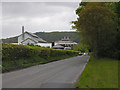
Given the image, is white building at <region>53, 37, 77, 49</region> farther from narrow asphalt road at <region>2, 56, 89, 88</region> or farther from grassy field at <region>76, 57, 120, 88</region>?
grassy field at <region>76, 57, 120, 88</region>

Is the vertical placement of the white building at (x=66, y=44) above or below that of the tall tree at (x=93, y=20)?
below

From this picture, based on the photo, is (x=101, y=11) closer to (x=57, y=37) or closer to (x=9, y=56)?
(x=9, y=56)

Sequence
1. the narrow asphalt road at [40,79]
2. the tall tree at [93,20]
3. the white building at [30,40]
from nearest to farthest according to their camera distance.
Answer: the narrow asphalt road at [40,79] < the tall tree at [93,20] < the white building at [30,40]

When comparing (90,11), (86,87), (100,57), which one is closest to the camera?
(86,87)

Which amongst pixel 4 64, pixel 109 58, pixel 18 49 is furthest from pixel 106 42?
pixel 18 49

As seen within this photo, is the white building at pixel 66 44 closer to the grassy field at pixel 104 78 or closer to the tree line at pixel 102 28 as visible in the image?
the tree line at pixel 102 28

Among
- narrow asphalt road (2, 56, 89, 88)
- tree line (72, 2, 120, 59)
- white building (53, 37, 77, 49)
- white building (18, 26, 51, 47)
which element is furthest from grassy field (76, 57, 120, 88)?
white building (53, 37, 77, 49)

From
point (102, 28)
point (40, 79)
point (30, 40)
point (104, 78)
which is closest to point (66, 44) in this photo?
point (30, 40)

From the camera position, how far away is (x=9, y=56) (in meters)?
19.8

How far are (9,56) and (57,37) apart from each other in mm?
88859

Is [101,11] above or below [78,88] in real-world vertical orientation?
above

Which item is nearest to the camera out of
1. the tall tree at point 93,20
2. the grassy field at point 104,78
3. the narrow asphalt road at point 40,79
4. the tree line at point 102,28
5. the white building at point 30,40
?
the grassy field at point 104,78

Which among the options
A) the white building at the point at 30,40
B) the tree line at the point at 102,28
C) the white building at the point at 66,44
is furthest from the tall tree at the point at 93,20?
the white building at the point at 66,44

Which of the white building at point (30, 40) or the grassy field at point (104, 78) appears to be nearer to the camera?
the grassy field at point (104, 78)
